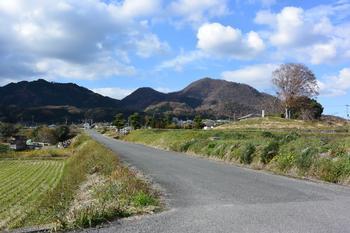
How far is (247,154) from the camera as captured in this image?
72.2ft

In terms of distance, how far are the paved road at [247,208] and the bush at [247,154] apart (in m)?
6.45

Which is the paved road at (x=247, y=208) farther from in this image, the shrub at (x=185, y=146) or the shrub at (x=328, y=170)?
the shrub at (x=185, y=146)

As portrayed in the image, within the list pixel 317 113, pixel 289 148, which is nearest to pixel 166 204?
pixel 289 148

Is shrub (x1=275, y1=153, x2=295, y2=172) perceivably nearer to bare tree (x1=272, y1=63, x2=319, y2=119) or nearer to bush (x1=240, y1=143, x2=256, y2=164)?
bush (x1=240, y1=143, x2=256, y2=164)

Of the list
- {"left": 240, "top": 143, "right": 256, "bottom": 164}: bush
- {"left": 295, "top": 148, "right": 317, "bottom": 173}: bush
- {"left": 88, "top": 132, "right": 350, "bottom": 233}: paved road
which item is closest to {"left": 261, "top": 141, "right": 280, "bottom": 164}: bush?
{"left": 240, "top": 143, "right": 256, "bottom": 164}: bush

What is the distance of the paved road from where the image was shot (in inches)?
310

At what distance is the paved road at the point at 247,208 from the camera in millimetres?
7875

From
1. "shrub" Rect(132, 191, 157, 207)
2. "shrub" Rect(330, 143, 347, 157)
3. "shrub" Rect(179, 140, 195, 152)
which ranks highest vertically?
"shrub" Rect(330, 143, 347, 157)

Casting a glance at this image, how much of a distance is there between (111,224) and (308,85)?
284ft

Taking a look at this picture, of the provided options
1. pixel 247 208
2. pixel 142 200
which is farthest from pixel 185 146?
pixel 247 208

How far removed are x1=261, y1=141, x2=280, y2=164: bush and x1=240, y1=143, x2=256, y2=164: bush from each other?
133cm

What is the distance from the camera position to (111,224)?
8312 millimetres

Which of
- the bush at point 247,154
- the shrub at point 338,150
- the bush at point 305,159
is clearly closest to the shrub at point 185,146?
the bush at point 247,154

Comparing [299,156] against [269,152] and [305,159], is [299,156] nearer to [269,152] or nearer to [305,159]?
[305,159]
